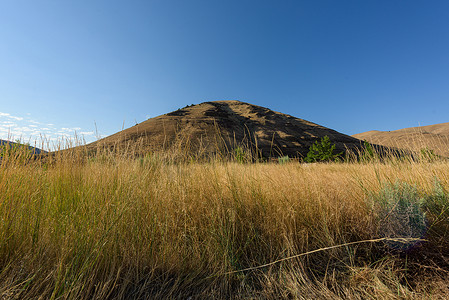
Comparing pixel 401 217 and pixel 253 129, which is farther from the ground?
pixel 253 129

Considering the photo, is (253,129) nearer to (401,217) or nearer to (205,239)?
(401,217)

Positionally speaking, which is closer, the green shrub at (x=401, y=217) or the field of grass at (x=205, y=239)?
the field of grass at (x=205, y=239)

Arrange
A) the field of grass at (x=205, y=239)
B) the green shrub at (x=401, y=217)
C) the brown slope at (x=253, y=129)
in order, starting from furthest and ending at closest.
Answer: the brown slope at (x=253, y=129)
the green shrub at (x=401, y=217)
the field of grass at (x=205, y=239)

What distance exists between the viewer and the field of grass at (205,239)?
4.04 ft

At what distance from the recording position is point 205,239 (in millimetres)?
1594

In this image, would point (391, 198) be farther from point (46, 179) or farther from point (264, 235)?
point (46, 179)

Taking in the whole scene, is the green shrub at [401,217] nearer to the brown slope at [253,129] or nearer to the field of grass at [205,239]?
the field of grass at [205,239]

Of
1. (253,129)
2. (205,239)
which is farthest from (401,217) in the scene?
(253,129)

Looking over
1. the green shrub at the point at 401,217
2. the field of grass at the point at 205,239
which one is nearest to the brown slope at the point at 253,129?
the field of grass at the point at 205,239

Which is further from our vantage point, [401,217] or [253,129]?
[253,129]

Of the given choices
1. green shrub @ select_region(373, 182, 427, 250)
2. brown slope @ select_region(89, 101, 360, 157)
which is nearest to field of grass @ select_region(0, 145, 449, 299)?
green shrub @ select_region(373, 182, 427, 250)

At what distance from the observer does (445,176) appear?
2277 millimetres

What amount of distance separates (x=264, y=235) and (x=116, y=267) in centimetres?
126

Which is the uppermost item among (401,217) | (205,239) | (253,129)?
(253,129)
